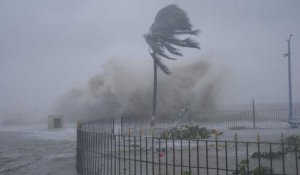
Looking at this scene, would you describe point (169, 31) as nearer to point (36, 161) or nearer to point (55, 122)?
point (55, 122)

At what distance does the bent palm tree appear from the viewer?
30.3 metres

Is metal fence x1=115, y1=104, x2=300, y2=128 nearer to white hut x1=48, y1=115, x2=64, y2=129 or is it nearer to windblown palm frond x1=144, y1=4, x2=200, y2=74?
windblown palm frond x1=144, y1=4, x2=200, y2=74

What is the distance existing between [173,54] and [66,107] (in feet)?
90.4

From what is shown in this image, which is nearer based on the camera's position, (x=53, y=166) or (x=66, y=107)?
(x=53, y=166)

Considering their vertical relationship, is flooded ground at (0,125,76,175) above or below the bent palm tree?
below

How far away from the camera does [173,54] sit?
30484 millimetres

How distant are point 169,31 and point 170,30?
0.39 ft

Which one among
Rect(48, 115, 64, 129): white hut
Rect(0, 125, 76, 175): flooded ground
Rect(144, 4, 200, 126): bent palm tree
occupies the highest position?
Rect(144, 4, 200, 126): bent palm tree

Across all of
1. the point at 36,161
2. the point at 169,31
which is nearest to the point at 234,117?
the point at 169,31

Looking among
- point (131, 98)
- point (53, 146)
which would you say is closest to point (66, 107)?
point (131, 98)

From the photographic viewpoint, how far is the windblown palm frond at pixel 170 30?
3042 cm

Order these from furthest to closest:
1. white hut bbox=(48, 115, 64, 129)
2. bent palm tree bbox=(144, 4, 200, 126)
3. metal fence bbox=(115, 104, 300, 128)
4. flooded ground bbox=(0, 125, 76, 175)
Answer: white hut bbox=(48, 115, 64, 129)
bent palm tree bbox=(144, 4, 200, 126)
metal fence bbox=(115, 104, 300, 128)
flooded ground bbox=(0, 125, 76, 175)

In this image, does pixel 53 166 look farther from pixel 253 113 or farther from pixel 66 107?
pixel 66 107

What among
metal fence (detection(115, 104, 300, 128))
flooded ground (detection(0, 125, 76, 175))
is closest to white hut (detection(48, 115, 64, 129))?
metal fence (detection(115, 104, 300, 128))
